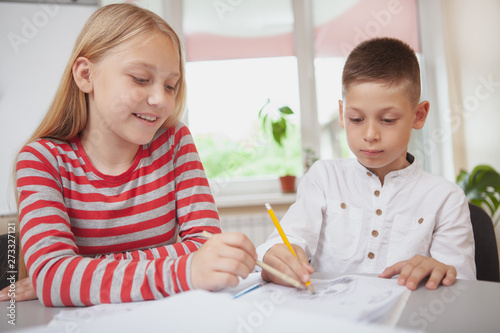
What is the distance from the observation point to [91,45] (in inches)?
38.8

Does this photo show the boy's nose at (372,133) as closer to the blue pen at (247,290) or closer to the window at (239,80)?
the blue pen at (247,290)

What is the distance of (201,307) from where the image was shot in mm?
562

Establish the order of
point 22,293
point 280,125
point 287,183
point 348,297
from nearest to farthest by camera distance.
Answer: point 348,297 < point 22,293 < point 280,125 < point 287,183

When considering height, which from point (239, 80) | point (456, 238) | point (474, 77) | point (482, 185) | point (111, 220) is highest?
point (239, 80)

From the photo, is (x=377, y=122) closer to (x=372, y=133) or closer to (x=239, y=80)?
(x=372, y=133)

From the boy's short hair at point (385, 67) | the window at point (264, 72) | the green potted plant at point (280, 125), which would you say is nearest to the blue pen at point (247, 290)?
the boy's short hair at point (385, 67)

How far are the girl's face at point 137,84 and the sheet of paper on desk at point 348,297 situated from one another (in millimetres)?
477

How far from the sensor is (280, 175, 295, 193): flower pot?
10.3ft

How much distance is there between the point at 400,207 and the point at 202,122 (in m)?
2.34

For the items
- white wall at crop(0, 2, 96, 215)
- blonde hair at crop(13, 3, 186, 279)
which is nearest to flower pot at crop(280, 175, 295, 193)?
white wall at crop(0, 2, 96, 215)

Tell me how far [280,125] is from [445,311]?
241 centimetres

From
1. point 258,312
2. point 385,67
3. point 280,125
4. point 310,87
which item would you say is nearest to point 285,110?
point 280,125

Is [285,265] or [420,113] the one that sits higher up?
[420,113]

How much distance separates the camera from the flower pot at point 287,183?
10.3 feet
